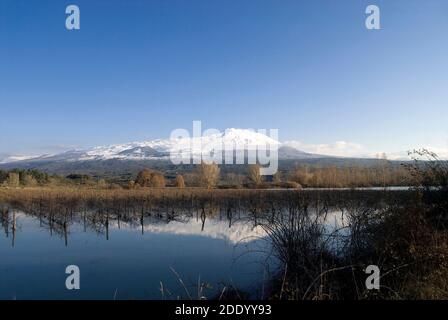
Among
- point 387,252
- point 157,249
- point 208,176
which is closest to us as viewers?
point 387,252

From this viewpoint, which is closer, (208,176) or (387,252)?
(387,252)

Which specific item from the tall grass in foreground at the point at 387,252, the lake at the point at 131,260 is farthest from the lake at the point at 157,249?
the tall grass in foreground at the point at 387,252

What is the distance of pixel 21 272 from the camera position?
977 cm

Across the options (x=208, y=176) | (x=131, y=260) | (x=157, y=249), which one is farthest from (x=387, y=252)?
(x=208, y=176)

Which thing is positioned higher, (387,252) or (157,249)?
(387,252)

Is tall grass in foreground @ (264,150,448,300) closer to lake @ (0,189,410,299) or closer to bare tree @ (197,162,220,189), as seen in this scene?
lake @ (0,189,410,299)

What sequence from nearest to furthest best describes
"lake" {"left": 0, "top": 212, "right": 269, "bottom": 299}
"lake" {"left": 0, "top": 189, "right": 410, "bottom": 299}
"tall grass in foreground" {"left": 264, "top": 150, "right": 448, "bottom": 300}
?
"tall grass in foreground" {"left": 264, "top": 150, "right": 448, "bottom": 300} < "lake" {"left": 0, "top": 189, "right": 410, "bottom": 299} < "lake" {"left": 0, "top": 212, "right": 269, "bottom": 299}

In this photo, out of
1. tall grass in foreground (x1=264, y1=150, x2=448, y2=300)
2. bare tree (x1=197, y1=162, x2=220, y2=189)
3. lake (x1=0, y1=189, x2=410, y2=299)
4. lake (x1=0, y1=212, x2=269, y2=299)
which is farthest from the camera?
bare tree (x1=197, y1=162, x2=220, y2=189)

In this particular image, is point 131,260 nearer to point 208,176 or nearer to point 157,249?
point 157,249

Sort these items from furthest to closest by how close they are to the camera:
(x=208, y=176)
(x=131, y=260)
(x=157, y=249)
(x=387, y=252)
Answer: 1. (x=208, y=176)
2. (x=157, y=249)
3. (x=131, y=260)
4. (x=387, y=252)

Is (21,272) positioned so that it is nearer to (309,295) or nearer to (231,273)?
(231,273)

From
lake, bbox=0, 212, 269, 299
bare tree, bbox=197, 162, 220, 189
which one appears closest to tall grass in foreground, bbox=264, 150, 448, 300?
lake, bbox=0, 212, 269, 299

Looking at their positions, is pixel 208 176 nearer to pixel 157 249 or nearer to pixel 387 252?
pixel 157 249
